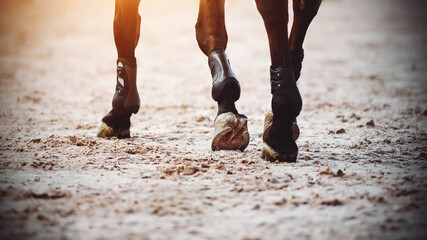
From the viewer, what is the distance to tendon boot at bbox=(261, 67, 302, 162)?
2525 millimetres

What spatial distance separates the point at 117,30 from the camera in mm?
3221

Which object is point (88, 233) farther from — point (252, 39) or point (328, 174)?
point (252, 39)

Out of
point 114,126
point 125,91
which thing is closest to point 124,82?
point 125,91

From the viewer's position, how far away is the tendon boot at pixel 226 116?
2.79 metres

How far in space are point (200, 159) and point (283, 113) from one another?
0.49 metres

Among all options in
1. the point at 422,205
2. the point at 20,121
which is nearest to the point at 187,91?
the point at 20,121

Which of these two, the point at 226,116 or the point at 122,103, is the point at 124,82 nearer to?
the point at 122,103

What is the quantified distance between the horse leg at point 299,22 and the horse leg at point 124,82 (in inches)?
40.0

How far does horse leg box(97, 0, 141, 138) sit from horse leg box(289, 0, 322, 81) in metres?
1.02

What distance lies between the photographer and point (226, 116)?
279 centimetres

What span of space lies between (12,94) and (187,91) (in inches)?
74.5

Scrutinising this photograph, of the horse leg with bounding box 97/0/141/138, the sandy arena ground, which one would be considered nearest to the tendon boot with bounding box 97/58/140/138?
the horse leg with bounding box 97/0/141/138

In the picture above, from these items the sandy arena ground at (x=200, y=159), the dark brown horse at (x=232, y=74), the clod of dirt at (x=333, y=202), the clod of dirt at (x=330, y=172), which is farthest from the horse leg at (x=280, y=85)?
the clod of dirt at (x=333, y=202)

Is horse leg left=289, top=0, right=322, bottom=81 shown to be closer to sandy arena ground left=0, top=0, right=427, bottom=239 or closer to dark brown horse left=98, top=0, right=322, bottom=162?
dark brown horse left=98, top=0, right=322, bottom=162
